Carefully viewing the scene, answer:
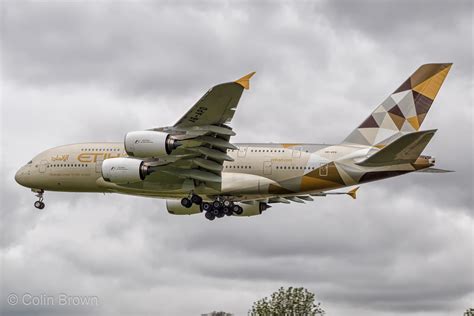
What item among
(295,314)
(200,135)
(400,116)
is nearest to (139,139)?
(200,135)

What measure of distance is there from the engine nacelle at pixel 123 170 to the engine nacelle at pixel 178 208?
10.2 m

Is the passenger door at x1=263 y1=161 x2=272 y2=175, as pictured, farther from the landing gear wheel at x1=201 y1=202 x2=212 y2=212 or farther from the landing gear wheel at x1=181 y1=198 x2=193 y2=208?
the landing gear wheel at x1=181 y1=198 x2=193 y2=208

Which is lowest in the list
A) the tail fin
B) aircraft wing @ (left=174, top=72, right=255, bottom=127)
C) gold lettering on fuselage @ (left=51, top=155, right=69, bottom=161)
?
aircraft wing @ (left=174, top=72, right=255, bottom=127)

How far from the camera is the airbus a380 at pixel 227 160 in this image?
6362cm

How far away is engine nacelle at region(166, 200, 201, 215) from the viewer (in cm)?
7756

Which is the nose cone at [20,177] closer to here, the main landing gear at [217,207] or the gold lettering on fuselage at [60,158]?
the gold lettering on fuselage at [60,158]

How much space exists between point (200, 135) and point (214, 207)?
9529mm

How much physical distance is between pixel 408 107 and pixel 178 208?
2037 centimetres

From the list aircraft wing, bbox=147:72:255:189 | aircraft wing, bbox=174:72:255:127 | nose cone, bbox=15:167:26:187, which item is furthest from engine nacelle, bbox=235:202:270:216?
nose cone, bbox=15:167:26:187

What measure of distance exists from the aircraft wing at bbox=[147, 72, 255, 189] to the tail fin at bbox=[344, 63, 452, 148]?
1117 centimetres

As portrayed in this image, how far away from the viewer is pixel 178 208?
259 feet

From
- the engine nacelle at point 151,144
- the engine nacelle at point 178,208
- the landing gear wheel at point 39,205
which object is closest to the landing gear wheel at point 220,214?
the engine nacelle at point 178,208

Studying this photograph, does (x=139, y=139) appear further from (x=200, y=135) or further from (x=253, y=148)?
(x=253, y=148)

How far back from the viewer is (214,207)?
71938 mm
